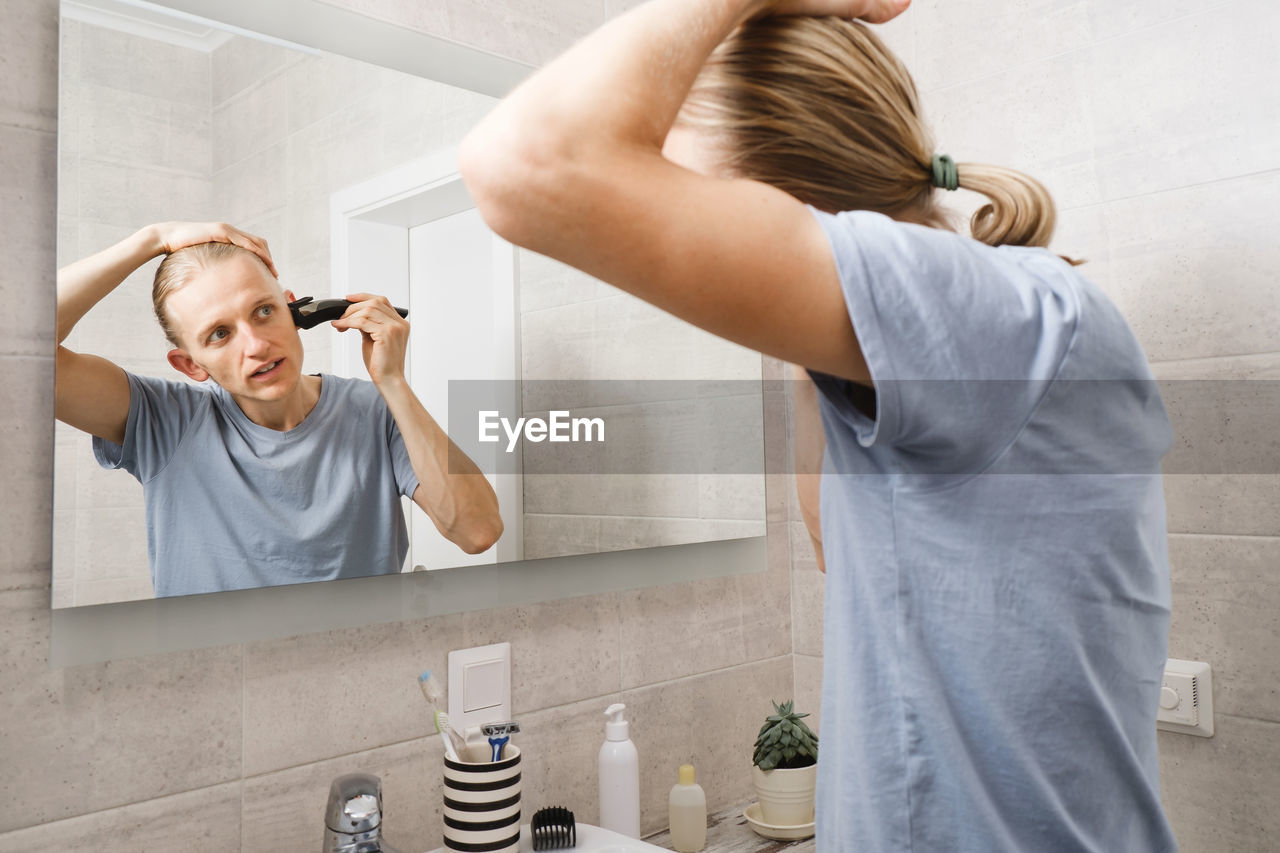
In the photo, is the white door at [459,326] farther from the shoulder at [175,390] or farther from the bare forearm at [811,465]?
the bare forearm at [811,465]

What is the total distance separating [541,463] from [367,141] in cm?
45

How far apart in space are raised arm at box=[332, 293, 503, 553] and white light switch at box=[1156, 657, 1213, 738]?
900mm

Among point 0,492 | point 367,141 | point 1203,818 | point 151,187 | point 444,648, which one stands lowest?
point 1203,818

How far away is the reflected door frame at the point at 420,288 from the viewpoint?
1.04 m

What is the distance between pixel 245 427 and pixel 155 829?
1.34 feet

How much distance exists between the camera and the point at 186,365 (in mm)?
909

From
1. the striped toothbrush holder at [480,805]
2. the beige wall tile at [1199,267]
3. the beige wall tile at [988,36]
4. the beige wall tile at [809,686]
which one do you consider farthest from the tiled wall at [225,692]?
the beige wall tile at [1199,267]

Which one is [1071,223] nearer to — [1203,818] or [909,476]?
[1203,818]

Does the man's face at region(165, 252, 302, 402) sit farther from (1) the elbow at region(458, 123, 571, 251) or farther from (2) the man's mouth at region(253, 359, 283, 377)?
(1) the elbow at region(458, 123, 571, 251)

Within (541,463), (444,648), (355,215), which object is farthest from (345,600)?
(355,215)

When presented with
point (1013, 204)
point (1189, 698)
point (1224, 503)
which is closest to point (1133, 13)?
point (1224, 503)

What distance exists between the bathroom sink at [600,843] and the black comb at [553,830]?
12 millimetres

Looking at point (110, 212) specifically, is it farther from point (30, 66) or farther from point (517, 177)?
point (517, 177)

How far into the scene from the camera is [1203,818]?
1182mm
